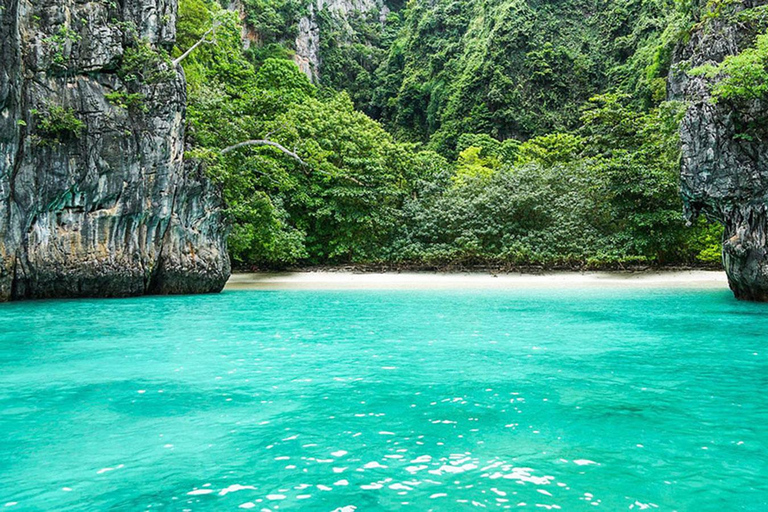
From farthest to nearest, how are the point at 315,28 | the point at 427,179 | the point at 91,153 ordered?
1. the point at 315,28
2. the point at 427,179
3. the point at 91,153

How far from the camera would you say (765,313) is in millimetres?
13086

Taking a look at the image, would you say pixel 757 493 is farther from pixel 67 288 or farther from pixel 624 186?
pixel 624 186

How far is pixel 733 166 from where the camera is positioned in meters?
15.1

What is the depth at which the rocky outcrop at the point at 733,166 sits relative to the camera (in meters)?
14.9

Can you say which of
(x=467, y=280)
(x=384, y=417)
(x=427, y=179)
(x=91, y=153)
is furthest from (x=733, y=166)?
(x=427, y=179)

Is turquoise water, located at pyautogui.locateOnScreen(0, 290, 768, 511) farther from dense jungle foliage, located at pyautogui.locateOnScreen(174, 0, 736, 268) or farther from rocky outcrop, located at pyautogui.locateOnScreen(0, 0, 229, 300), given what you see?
dense jungle foliage, located at pyautogui.locateOnScreen(174, 0, 736, 268)

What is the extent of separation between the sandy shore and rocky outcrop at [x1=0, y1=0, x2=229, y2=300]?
19.1 feet

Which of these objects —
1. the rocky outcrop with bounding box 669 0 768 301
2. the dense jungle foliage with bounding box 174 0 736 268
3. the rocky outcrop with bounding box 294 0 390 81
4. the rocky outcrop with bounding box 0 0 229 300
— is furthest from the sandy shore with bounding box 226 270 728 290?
the rocky outcrop with bounding box 294 0 390 81

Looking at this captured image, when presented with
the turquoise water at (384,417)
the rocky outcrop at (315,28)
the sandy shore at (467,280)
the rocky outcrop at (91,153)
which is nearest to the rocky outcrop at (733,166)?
the sandy shore at (467,280)

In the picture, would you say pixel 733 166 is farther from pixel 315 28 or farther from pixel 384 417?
pixel 315 28

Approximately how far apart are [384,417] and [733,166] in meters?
14.3

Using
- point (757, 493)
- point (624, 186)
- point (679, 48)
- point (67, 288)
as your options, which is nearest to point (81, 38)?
point (67, 288)

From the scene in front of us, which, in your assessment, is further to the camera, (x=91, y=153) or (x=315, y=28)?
(x=315, y=28)

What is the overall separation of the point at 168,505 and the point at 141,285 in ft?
51.9
